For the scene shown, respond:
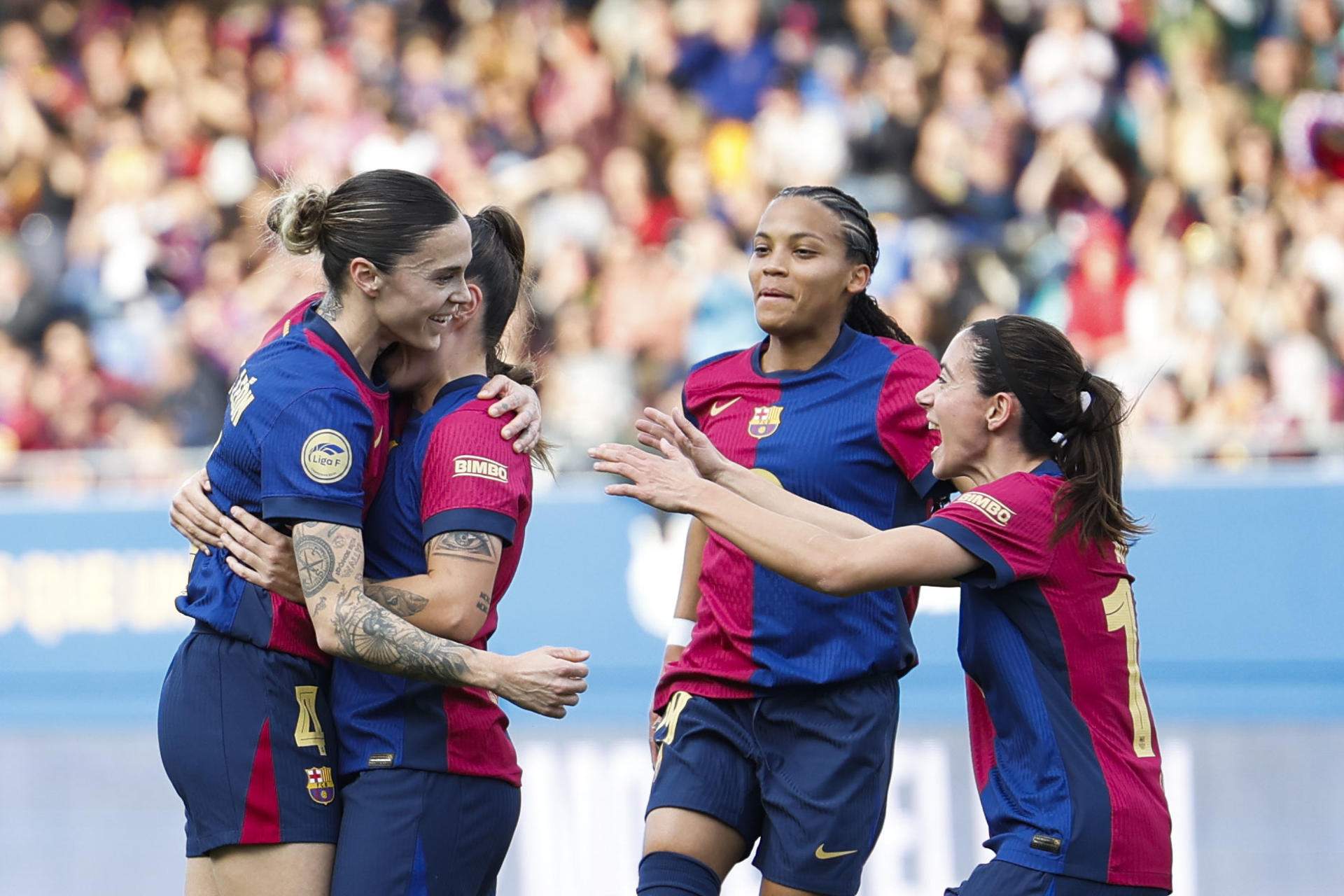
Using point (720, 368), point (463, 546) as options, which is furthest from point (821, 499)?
point (463, 546)

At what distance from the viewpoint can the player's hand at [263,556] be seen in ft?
11.3

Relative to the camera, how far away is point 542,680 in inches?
132

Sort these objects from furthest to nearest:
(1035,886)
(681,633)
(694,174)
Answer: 1. (694,174)
2. (681,633)
3. (1035,886)

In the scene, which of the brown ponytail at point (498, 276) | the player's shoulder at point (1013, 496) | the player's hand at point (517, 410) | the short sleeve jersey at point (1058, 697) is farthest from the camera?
the brown ponytail at point (498, 276)

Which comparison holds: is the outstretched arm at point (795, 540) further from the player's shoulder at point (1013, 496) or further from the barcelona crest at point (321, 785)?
the barcelona crest at point (321, 785)

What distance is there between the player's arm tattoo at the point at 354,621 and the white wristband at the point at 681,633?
4.04 ft

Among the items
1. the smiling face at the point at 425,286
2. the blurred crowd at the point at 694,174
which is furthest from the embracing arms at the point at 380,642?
the blurred crowd at the point at 694,174

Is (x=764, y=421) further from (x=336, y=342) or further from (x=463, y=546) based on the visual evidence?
(x=336, y=342)

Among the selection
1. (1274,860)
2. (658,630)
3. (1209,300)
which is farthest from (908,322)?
(1274,860)

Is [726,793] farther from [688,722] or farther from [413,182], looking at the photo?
[413,182]

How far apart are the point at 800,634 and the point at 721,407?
678 mm

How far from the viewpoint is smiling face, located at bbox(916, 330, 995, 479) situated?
373cm

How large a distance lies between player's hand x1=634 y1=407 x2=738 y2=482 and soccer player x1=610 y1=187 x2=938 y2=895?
0.42 ft

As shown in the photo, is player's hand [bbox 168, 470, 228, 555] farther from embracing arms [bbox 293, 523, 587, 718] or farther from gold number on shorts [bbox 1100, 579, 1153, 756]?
gold number on shorts [bbox 1100, 579, 1153, 756]
